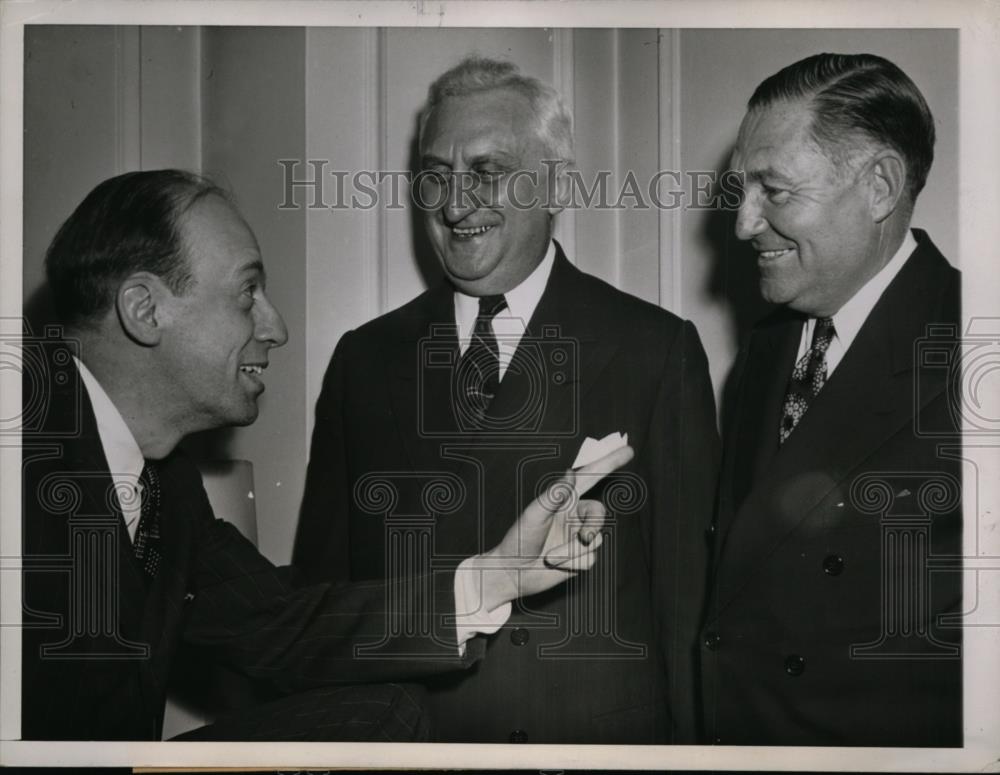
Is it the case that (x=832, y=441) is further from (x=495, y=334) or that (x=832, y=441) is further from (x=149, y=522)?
(x=149, y=522)

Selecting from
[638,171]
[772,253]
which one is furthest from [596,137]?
[772,253]

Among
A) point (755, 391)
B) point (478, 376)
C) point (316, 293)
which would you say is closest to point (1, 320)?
point (316, 293)

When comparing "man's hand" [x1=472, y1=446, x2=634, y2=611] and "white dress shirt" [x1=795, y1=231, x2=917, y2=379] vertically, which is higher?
"white dress shirt" [x1=795, y1=231, x2=917, y2=379]

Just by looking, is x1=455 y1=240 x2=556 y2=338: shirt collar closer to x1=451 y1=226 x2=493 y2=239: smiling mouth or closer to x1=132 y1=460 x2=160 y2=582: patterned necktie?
x1=451 y1=226 x2=493 y2=239: smiling mouth

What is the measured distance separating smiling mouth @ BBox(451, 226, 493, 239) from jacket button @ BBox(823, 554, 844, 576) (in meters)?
0.95

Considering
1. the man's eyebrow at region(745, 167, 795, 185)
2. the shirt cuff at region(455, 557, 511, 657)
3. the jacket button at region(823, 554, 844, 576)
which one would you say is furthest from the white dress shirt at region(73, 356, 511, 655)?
the man's eyebrow at region(745, 167, 795, 185)

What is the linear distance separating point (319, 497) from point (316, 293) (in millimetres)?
415

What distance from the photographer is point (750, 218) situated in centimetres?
235

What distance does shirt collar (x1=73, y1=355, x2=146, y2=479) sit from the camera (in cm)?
238

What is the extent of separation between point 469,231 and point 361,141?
0.96 feet

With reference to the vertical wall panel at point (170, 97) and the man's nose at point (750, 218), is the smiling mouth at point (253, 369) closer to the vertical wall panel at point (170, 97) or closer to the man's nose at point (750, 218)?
the vertical wall panel at point (170, 97)

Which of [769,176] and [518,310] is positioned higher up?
[769,176]

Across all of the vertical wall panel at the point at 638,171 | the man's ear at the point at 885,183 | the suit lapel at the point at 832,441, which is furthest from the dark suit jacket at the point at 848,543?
the vertical wall panel at the point at 638,171

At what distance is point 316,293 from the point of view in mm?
2400
